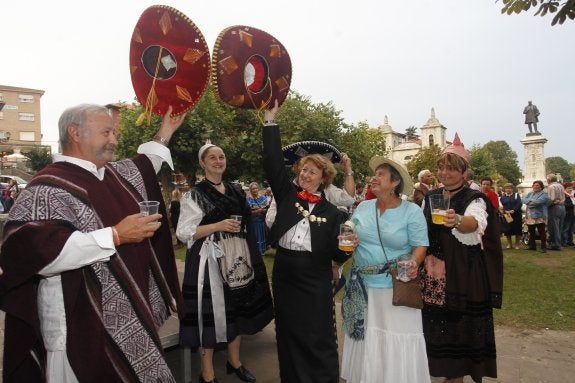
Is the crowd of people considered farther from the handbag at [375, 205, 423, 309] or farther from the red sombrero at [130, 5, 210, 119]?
the red sombrero at [130, 5, 210, 119]

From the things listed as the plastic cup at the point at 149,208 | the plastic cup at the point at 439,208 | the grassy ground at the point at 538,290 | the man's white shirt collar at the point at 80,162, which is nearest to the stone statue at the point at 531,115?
the grassy ground at the point at 538,290

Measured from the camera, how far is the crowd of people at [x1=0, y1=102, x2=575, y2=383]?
1881mm

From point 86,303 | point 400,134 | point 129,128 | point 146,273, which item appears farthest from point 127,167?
point 400,134

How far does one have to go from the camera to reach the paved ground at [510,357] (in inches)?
145

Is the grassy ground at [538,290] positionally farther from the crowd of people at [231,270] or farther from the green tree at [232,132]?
the green tree at [232,132]

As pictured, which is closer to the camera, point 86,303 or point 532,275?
point 86,303

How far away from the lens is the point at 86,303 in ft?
6.27

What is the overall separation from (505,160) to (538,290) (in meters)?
85.0

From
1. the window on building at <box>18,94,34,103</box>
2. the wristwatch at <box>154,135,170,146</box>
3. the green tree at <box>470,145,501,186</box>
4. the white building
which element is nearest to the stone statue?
the wristwatch at <box>154,135,170,146</box>

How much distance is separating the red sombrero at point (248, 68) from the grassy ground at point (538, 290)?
171 inches

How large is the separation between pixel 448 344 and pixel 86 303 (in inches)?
107

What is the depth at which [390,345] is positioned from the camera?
3.03 metres

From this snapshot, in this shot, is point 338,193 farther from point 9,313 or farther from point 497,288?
point 9,313

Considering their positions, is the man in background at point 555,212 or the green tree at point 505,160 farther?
the green tree at point 505,160
